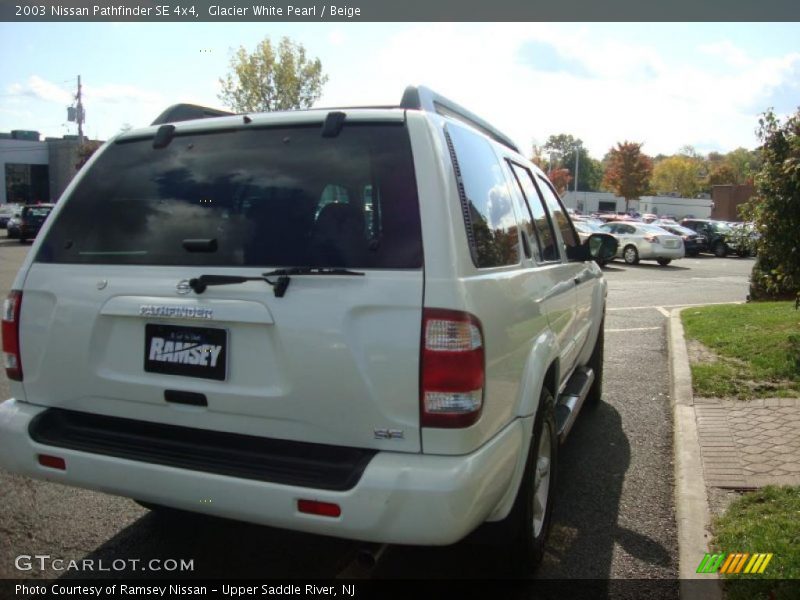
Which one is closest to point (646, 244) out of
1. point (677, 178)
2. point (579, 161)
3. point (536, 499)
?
point (536, 499)

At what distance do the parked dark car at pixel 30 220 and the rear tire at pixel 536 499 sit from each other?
31.5 m

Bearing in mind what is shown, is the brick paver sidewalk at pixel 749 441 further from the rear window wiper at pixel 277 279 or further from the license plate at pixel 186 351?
the license plate at pixel 186 351

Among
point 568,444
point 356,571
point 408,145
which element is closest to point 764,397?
point 568,444

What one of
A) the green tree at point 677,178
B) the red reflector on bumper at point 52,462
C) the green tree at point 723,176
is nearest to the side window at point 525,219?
the red reflector on bumper at point 52,462

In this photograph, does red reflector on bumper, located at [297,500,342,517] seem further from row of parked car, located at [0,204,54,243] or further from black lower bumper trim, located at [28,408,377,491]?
row of parked car, located at [0,204,54,243]

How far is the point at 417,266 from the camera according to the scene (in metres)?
2.41

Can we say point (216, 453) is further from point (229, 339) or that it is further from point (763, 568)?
point (763, 568)

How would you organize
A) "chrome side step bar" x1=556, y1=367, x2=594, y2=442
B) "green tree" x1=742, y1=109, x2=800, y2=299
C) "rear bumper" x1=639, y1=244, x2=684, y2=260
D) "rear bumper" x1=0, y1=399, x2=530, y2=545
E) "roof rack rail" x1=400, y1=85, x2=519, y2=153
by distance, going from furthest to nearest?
"rear bumper" x1=639, y1=244, x2=684, y2=260 → "green tree" x1=742, y1=109, x2=800, y2=299 → "chrome side step bar" x1=556, y1=367, x2=594, y2=442 → "roof rack rail" x1=400, y1=85, x2=519, y2=153 → "rear bumper" x1=0, y1=399, x2=530, y2=545

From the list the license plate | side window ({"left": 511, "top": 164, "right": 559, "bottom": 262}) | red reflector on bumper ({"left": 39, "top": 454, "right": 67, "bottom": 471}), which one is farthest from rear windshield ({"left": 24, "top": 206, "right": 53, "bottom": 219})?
the license plate

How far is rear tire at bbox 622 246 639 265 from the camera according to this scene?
24375mm

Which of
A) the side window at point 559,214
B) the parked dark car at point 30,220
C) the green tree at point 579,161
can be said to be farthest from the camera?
the green tree at point 579,161

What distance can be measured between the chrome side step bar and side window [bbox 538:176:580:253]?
0.95 m

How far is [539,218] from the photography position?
413 centimetres

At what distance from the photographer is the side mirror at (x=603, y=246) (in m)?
5.25
